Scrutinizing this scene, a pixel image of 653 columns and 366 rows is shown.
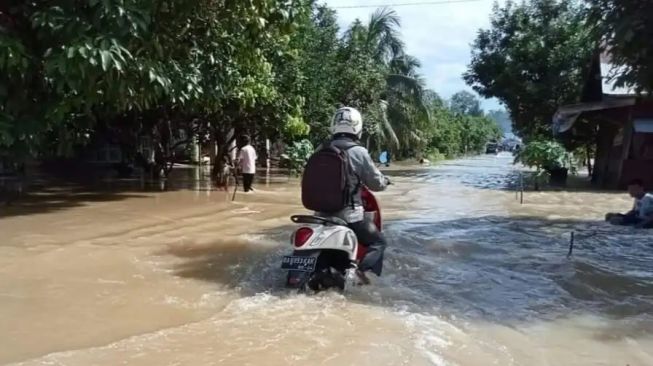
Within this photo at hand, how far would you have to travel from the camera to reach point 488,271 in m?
7.38

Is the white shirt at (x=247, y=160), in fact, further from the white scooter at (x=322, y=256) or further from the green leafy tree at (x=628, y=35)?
the white scooter at (x=322, y=256)

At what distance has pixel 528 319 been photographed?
545 centimetres

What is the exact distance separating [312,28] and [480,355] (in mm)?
19601

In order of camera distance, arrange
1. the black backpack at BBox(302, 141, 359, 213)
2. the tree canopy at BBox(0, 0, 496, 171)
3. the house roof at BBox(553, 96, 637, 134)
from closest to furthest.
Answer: the black backpack at BBox(302, 141, 359, 213), the tree canopy at BBox(0, 0, 496, 171), the house roof at BBox(553, 96, 637, 134)

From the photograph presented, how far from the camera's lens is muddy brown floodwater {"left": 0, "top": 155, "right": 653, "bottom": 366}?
14.7 feet

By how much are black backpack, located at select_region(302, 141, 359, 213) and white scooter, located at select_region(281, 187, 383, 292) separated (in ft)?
0.49

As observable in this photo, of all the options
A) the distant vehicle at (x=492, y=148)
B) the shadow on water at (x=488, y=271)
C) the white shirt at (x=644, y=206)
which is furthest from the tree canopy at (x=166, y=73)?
the distant vehicle at (x=492, y=148)

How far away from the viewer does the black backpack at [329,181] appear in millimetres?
5750

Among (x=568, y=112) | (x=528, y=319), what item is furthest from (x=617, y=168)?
(x=528, y=319)

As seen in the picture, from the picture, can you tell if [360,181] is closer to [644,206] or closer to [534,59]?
[644,206]

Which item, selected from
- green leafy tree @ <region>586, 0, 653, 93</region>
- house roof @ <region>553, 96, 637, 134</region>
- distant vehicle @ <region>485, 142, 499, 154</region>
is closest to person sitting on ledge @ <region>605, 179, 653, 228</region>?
green leafy tree @ <region>586, 0, 653, 93</region>

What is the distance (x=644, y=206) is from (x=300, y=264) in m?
7.50

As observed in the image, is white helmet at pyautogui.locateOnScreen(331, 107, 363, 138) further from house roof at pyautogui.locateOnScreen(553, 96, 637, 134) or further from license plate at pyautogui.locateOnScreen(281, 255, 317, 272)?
house roof at pyautogui.locateOnScreen(553, 96, 637, 134)

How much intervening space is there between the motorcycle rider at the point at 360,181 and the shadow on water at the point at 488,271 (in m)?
0.29
